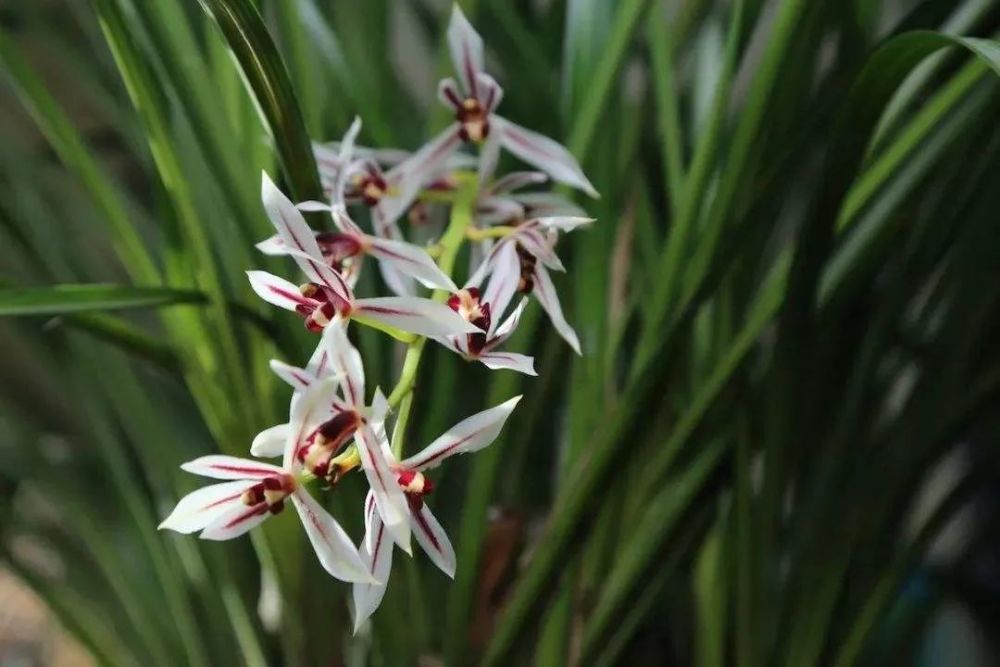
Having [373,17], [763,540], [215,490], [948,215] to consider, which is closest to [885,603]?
[763,540]

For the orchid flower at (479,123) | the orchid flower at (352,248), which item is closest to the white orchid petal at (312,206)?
the orchid flower at (352,248)

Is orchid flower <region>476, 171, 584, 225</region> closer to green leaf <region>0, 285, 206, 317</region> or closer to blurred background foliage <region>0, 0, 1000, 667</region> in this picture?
blurred background foliage <region>0, 0, 1000, 667</region>

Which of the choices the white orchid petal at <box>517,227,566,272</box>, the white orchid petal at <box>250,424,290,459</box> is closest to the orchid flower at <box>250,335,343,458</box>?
the white orchid petal at <box>250,424,290,459</box>

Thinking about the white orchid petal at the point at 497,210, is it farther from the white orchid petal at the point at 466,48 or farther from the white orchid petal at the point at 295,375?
the white orchid petal at the point at 295,375

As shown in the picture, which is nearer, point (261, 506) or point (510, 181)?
point (261, 506)

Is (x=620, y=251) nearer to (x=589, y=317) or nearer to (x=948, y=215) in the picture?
(x=589, y=317)

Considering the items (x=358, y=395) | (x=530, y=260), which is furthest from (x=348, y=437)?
(x=530, y=260)

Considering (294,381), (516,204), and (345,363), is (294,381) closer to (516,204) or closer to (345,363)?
(345,363)
